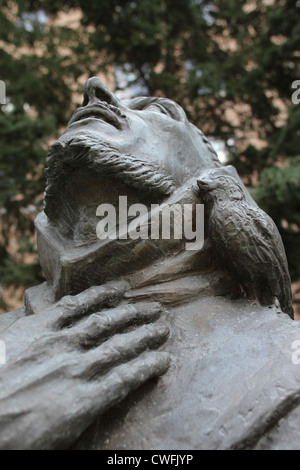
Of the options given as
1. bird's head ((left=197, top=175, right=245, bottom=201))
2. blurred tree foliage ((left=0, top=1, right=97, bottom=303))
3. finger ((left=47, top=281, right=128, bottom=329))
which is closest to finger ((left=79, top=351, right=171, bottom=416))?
finger ((left=47, top=281, right=128, bottom=329))

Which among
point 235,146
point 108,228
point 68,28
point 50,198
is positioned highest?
point 68,28

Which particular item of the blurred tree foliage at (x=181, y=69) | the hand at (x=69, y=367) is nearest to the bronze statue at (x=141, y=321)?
the hand at (x=69, y=367)

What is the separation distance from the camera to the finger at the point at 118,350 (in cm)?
106

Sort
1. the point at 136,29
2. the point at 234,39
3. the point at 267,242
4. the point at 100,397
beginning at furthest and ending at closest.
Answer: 1. the point at 234,39
2. the point at 136,29
3. the point at 267,242
4. the point at 100,397

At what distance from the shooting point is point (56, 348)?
1106mm

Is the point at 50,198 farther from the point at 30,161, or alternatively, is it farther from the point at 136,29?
the point at 136,29

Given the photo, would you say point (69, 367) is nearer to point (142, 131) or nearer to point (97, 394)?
point (97, 394)

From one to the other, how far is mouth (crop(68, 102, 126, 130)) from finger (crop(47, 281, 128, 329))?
0.74 metres

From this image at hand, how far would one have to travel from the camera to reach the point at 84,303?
4.39 feet

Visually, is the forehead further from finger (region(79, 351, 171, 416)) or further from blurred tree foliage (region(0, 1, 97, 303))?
blurred tree foliage (region(0, 1, 97, 303))

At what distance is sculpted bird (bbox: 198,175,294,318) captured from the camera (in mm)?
1558

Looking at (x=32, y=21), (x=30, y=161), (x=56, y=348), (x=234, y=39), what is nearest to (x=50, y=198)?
(x=56, y=348)

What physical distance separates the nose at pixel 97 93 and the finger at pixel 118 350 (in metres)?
1.09

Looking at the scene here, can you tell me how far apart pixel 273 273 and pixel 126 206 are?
69 cm
